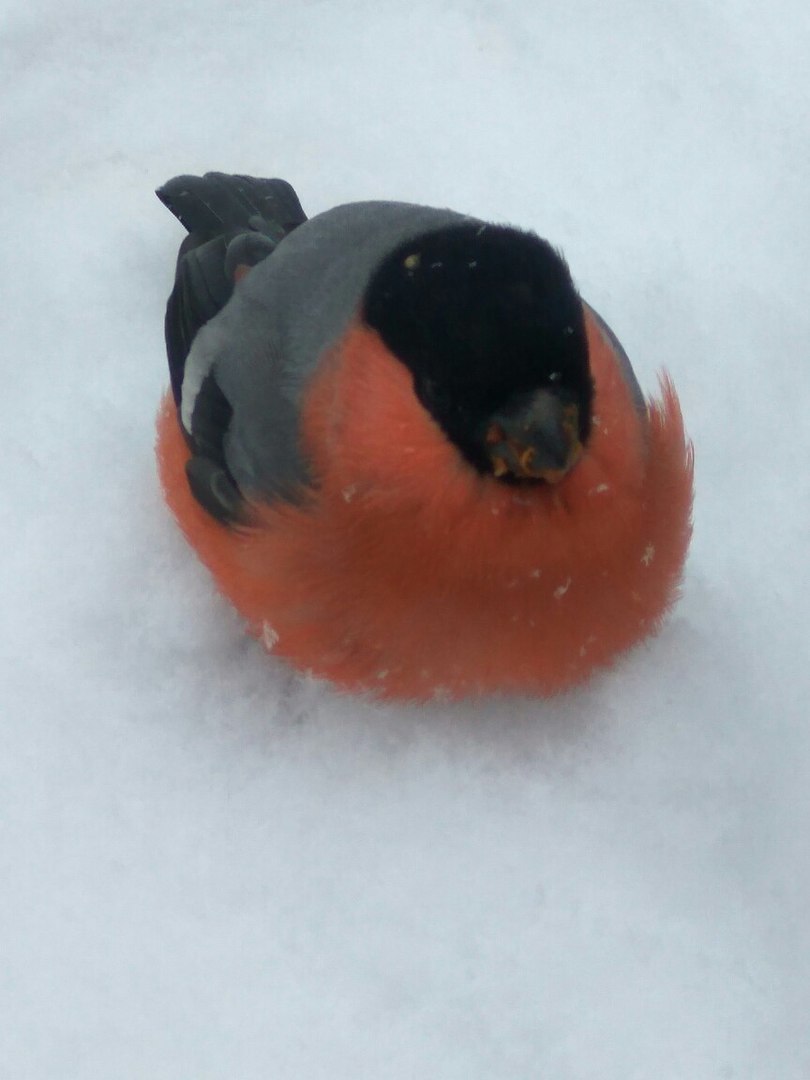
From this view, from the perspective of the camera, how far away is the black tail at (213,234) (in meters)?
1.82

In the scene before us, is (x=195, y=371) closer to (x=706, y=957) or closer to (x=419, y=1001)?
(x=419, y=1001)

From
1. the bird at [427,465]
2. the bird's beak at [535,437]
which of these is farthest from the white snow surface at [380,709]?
the bird's beak at [535,437]

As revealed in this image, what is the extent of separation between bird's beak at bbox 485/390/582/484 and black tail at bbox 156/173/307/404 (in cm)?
69

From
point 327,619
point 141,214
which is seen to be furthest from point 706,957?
point 141,214

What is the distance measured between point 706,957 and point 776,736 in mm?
316

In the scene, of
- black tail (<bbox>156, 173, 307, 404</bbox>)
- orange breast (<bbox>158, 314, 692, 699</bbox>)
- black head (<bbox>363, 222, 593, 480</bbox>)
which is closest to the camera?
black head (<bbox>363, 222, 593, 480</bbox>)

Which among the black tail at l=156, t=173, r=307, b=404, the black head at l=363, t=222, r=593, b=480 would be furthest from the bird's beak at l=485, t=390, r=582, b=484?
the black tail at l=156, t=173, r=307, b=404

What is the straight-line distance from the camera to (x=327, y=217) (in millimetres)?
1753

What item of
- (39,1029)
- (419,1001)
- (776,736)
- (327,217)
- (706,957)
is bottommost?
(39,1029)

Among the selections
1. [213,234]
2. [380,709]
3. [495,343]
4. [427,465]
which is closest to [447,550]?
[427,465]

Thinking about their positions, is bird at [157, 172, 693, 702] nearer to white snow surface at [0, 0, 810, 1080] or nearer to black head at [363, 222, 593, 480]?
black head at [363, 222, 593, 480]

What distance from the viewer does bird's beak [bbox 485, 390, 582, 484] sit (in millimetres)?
1183

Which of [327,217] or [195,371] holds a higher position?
[327,217]

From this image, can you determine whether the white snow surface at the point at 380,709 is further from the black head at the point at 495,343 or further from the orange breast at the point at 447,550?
the black head at the point at 495,343
